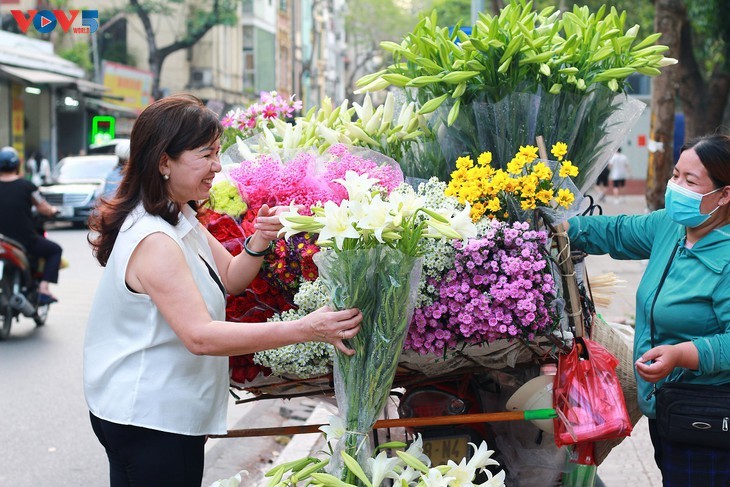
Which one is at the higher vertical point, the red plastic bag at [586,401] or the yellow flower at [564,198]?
the yellow flower at [564,198]

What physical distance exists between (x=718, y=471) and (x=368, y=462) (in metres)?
1.19

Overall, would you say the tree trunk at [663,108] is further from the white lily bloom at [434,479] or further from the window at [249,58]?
the window at [249,58]

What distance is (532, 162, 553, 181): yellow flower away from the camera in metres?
3.22

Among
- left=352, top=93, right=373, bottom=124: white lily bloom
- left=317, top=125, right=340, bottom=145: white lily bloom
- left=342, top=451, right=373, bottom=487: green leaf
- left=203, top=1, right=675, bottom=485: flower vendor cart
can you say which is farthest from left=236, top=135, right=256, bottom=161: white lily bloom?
left=342, top=451, right=373, bottom=487: green leaf

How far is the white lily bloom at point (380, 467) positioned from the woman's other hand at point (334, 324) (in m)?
0.39

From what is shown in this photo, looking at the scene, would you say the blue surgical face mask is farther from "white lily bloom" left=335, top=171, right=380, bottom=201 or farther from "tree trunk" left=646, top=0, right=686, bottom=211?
"tree trunk" left=646, top=0, right=686, bottom=211

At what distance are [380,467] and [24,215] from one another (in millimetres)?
→ 8361

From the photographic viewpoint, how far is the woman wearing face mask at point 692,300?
124 inches

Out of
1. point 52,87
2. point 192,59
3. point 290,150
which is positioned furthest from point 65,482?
point 192,59

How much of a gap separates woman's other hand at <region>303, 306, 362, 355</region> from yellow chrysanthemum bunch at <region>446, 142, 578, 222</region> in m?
0.64

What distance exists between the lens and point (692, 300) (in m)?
3.23

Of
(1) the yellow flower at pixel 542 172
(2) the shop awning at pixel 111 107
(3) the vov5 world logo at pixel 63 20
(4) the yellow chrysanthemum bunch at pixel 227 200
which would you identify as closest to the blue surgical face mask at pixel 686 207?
(1) the yellow flower at pixel 542 172

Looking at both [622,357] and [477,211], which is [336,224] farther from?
[622,357]

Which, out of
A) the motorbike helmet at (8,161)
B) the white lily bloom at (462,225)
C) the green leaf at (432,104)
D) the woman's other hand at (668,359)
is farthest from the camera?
the motorbike helmet at (8,161)
